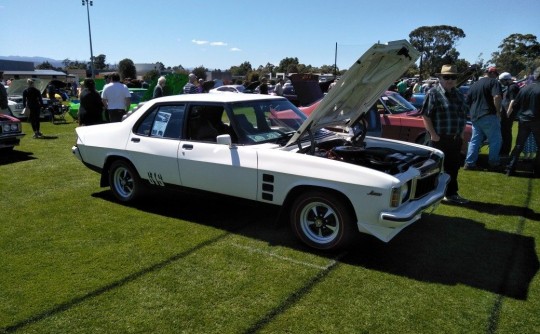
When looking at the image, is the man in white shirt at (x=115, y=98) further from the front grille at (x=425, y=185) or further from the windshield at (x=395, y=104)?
the front grille at (x=425, y=185)

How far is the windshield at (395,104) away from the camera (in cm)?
888

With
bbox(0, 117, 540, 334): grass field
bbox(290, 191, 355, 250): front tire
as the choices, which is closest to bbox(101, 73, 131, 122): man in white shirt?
bbox(0, 117, 540, 334): grass field

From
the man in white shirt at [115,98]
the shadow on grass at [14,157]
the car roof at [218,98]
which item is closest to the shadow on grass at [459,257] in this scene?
the car roof at [218,98]

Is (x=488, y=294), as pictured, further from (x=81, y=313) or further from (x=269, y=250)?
(x=81, y=313)

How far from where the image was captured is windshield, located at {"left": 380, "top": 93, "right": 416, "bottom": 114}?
888cm

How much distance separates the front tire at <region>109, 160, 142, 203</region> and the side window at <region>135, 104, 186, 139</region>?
21.9 inches

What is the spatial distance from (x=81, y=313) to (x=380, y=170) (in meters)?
2.93

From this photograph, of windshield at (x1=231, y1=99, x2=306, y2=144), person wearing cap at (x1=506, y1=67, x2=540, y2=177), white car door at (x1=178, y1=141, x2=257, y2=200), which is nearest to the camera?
white car door at (x1=178, y1=141, x2=257, y2=200)

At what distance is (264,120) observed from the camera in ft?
16.1

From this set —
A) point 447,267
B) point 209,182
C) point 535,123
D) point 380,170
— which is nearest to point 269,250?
point 209,182

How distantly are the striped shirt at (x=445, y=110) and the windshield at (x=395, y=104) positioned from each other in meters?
3.35

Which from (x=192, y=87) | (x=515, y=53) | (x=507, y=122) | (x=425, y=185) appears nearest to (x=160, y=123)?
(x=425, y=185)

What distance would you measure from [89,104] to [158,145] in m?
4.45

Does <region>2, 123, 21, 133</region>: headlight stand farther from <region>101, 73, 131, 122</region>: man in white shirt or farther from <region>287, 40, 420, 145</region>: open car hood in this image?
<region>287, 40, 420, 145</region>: open car hood
